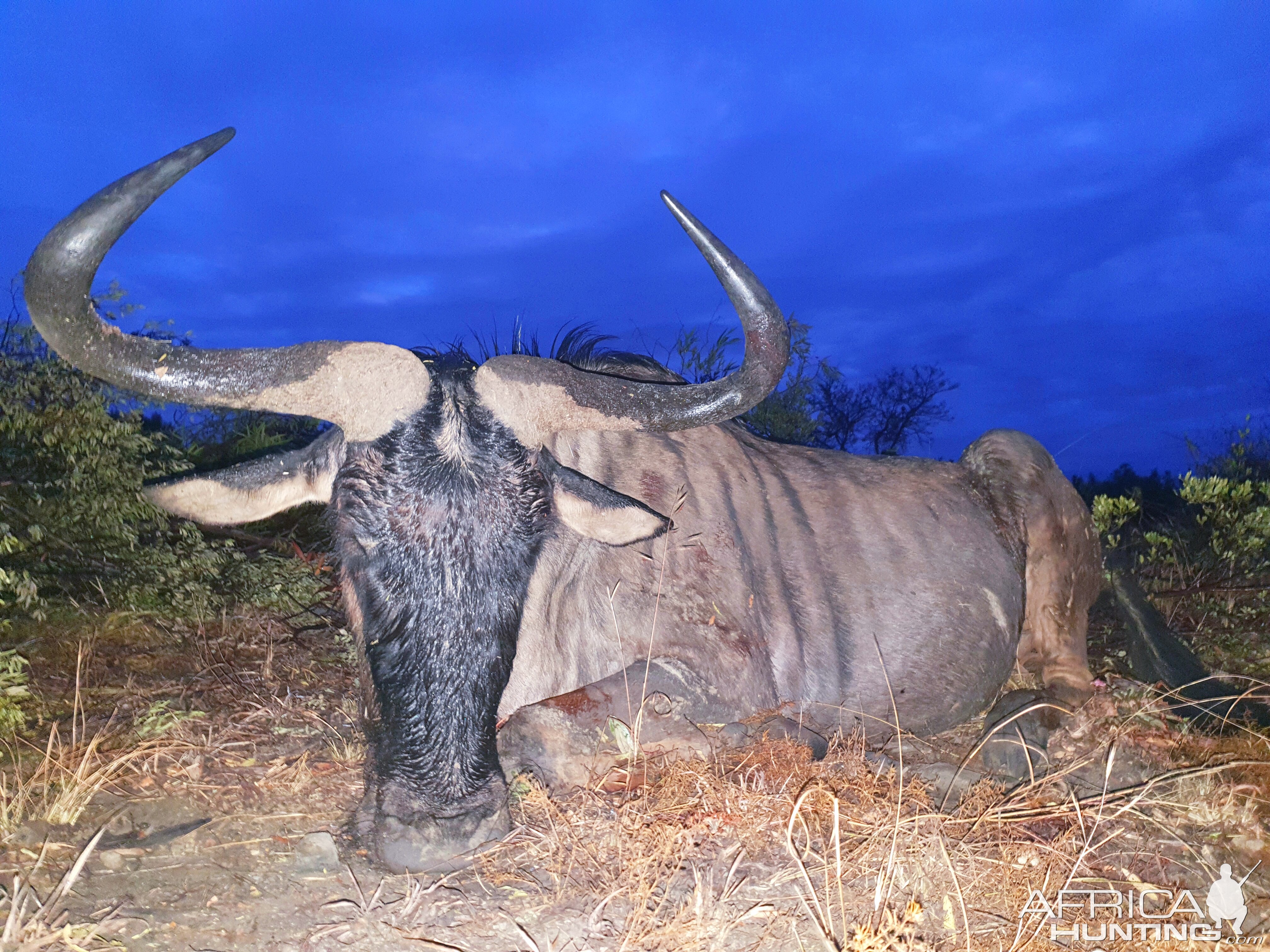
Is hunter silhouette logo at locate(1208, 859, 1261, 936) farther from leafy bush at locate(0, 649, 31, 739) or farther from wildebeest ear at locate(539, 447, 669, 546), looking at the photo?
leafy bush at locate(0, 649, 31, 739)

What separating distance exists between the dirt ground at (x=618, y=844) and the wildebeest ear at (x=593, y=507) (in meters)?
0.88


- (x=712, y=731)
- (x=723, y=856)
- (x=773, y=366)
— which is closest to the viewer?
(x=723, y=856)

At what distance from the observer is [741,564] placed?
12.4ft

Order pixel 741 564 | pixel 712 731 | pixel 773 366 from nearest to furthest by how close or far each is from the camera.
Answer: pixel 773 366 → pixel 712 731 → pixel 741 564

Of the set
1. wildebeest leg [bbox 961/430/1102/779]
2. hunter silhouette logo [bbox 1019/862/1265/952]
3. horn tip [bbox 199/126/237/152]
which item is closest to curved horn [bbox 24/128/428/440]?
horn tip [bbox 199/126/237/152]

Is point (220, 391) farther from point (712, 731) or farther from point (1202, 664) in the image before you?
point (1202, 664)

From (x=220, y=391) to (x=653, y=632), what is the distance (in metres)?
1.78

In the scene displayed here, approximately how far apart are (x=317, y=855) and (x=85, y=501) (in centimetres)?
320

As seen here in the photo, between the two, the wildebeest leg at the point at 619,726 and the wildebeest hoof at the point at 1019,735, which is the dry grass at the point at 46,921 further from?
the wildebeest hoof at the point at 1019,735

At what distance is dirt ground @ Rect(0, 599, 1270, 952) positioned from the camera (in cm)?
224

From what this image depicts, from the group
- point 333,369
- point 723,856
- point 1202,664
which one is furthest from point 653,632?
point 1202,664

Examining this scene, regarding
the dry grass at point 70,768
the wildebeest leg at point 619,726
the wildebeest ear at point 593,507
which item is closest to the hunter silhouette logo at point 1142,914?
the wildebeest leg at point 619,726

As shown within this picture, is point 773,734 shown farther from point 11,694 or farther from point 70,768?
point 11,694

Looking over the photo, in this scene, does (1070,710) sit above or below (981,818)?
above
